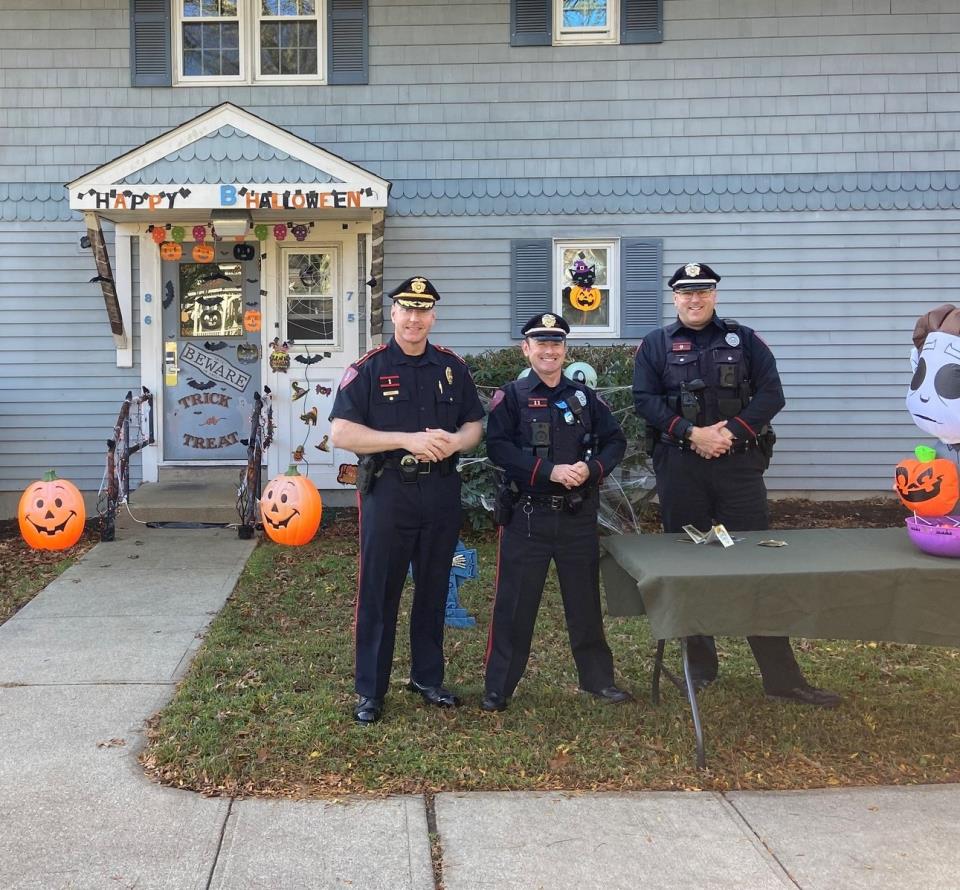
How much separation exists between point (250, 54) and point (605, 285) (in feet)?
12.8

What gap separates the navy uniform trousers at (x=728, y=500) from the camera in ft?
14.3

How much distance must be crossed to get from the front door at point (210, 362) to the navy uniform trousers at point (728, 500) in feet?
17.8

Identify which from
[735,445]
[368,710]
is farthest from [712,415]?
[368,710]

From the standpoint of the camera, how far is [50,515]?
21.3 feet

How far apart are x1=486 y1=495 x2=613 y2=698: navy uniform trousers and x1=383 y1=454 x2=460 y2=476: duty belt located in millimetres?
370

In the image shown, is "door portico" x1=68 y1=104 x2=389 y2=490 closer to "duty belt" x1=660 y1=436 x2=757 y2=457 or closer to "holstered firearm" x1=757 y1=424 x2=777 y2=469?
"duty belt" x1=660 y1=436 x2=757 y2=457

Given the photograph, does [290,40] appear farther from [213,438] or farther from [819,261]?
[819,261]

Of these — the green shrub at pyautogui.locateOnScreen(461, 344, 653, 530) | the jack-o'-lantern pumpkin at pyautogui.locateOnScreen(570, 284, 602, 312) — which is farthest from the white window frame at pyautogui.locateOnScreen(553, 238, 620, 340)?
the green shrub at pyautogui.locateOnScreen(461, 344, 653, 530)

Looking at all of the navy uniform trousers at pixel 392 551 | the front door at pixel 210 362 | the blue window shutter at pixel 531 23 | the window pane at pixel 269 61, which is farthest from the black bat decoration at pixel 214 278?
the navy uniform trousers at pixel 392 551

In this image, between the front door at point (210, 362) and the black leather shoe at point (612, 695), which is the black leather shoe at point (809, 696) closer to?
the black leather shoe at point (612, 695)

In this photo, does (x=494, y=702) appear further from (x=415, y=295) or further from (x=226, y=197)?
(x=226, y=197)

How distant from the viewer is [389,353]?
4109mm

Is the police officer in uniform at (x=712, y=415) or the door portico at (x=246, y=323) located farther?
the door portico at (x=246, y=323)

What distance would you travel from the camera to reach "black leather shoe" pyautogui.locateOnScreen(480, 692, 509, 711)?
4207 mm
